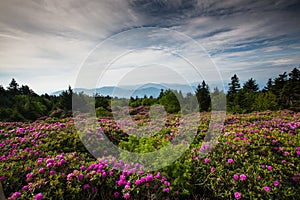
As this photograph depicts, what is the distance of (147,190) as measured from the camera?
8.64 ft

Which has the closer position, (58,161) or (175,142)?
(58,161)

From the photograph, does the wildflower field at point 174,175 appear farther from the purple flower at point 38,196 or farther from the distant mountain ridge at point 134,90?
the distant mountain ridge at point 134,90

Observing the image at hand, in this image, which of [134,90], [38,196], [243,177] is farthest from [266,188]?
[38,196]

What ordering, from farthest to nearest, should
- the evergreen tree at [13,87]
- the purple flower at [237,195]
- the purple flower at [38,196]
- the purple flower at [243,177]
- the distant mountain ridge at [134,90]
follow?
the evergreen tree at [13,87] < the distant mountain ridge at [134,90] < the purple flower at [243,177] < the purple flower at [237,195] < the purple flower at [38,196]

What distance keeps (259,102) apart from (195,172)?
41.5 ft

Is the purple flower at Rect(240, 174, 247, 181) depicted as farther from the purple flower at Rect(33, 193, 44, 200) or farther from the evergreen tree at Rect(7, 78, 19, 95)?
the evergreen tree at Rect(7, 78, 19, 95)

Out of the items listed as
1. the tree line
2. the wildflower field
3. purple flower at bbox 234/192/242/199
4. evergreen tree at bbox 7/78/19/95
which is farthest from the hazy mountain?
evergreen tree at bbox 7/78/19/95

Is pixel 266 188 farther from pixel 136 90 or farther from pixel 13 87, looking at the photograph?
pixel 13 87

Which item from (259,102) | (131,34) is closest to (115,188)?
(131,34)

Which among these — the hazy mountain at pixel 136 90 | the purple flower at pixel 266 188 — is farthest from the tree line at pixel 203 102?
the purple flower at pixel 266 188

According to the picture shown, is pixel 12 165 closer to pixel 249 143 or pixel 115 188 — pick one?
pixel 115 188

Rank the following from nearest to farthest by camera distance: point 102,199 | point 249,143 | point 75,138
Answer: point 102,199
point 249,143
point 75,138

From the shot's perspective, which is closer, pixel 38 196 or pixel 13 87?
pixel 38 196

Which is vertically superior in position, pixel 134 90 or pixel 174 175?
pixel 134 90
